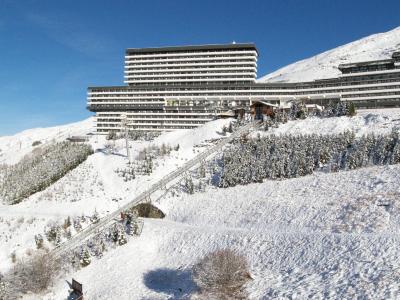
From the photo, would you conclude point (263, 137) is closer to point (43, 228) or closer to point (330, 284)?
point (43, 228)

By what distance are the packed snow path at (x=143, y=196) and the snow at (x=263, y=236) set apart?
2557 mm

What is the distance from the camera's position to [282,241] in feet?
81.9

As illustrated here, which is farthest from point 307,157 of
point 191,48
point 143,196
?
point 191,48

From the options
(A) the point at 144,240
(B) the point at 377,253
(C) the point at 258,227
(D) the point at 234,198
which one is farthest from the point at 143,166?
(B) the point at 377,253

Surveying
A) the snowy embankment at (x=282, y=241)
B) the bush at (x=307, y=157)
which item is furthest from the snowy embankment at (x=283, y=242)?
the bush at (x=307, y=157)

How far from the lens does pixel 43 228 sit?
3869cm

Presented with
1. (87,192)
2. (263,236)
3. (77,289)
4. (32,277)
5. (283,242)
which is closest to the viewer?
(283,242)

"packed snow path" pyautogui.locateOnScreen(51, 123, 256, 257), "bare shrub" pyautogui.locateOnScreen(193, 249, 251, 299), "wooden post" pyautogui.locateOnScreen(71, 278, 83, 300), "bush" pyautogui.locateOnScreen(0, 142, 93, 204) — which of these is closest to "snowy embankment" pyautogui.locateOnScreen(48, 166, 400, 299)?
"wooden post" pyautogui.locateOnScreen(71, 278, 83, 300)

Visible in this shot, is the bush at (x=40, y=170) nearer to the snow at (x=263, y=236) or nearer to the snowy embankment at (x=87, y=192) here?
the snowy embankment at (x=87, y=192)

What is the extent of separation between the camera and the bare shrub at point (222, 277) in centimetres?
2020

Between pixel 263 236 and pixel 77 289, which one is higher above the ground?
pixel 263 236

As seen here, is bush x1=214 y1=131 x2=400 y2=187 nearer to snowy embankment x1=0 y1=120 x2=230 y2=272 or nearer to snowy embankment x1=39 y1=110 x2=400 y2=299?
snowy embankment x1=39 y1=110 x2=400 y2=299

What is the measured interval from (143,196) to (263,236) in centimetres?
1920

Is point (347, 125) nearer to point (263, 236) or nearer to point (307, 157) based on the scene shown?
point (307, 157)
